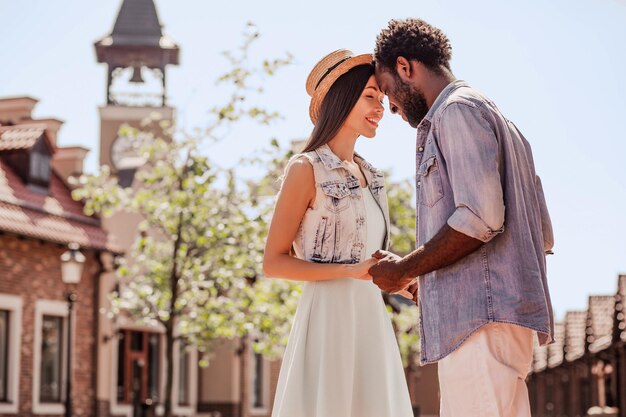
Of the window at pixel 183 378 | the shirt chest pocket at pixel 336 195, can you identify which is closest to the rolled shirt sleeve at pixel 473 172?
the shirt chest pocket at pixel 336 195

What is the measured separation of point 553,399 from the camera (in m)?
56.7

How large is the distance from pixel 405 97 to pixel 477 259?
0.69 meters

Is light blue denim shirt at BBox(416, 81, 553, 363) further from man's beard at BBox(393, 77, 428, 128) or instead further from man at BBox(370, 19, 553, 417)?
man's beard at BBox(393, 77, 428, 128)

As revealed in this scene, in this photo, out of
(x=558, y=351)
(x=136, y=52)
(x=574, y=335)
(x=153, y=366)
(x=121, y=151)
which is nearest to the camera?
(x=153, y=366)

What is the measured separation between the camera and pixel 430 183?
407cm

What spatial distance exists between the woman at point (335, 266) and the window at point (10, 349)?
800 inches

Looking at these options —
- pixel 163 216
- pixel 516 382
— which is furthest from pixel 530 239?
pixel 163 216

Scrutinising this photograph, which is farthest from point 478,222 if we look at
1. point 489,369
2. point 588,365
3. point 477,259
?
point 588,365

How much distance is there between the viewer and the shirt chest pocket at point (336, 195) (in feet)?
16.5

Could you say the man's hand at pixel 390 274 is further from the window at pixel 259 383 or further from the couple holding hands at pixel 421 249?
the window at pixel 259 383

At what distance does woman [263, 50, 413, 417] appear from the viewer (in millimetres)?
4914

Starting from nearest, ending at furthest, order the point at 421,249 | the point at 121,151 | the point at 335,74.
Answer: the point at 421,249
the point at 335,74
the point at 121,151

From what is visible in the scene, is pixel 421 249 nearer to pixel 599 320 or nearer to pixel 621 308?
pixel 621 308

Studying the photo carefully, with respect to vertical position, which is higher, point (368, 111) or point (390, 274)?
point (368, 111)
